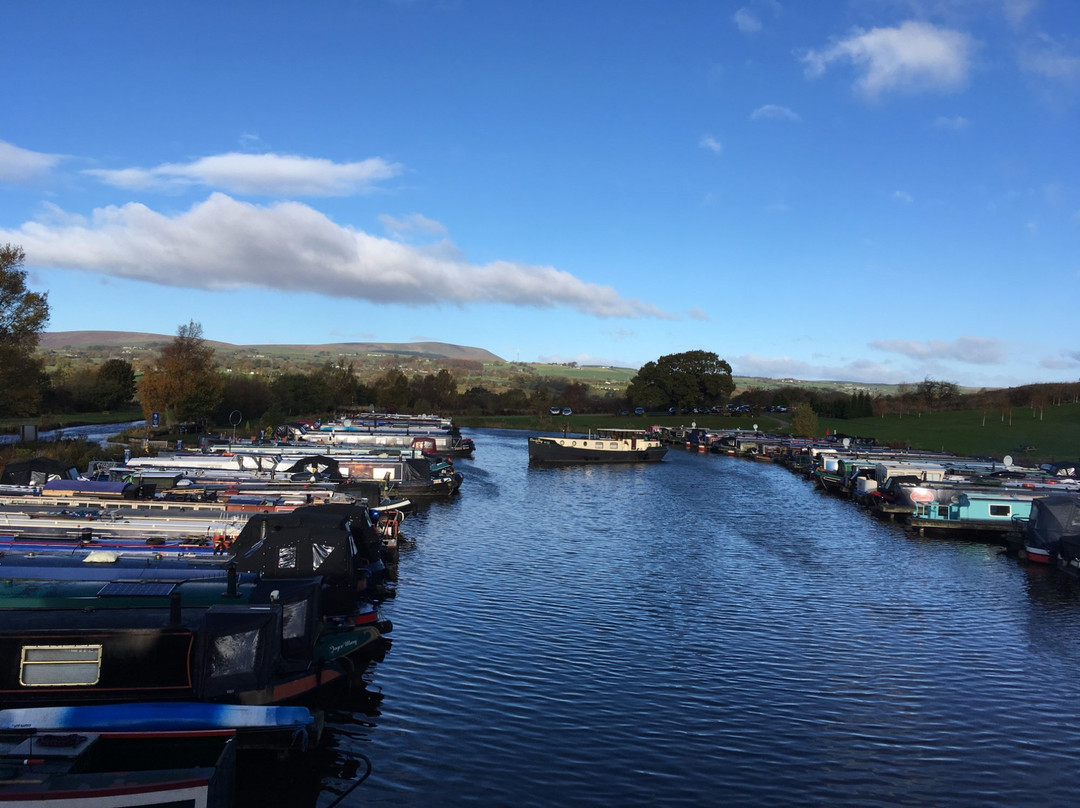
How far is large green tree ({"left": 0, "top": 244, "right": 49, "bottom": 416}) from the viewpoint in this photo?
5703cm

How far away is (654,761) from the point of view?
16828 millimetres

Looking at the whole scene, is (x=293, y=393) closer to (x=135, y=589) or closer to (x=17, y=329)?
(x=17, y=329)

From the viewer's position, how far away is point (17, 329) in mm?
58031

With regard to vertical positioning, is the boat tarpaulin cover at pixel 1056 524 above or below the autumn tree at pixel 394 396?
below

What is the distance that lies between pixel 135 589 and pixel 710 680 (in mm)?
13449

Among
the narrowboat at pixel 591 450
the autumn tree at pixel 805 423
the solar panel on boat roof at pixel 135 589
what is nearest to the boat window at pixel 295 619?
the solar panel on boat roof at pixel 135 589

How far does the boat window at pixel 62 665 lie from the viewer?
46.3ft

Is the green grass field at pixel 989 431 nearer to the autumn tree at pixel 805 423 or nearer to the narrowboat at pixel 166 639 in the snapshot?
the autumn tree at pixel 805 423

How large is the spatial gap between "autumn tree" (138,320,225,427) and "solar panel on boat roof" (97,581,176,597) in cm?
6411

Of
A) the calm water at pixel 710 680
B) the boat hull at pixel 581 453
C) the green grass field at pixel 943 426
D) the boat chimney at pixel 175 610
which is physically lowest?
the calm water at pixel 710 680

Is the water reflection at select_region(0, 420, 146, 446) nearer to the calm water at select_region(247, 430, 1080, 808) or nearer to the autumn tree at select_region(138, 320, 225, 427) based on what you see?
the autumn tree at select_region(138, 320, 225, 427)

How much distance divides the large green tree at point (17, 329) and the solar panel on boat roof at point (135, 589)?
47.2m

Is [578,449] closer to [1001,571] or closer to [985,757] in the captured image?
[1001,571]

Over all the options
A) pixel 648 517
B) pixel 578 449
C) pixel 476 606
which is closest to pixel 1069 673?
pixel 476 606
